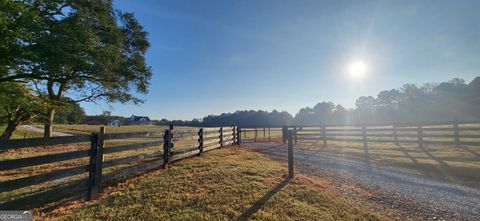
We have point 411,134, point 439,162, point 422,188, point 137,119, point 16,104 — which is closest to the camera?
point 422,188

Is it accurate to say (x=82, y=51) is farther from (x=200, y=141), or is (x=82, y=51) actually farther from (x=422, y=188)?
(x=422, y=188)

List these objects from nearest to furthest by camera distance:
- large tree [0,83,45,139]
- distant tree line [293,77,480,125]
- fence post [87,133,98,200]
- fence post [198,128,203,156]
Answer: fence post [87,133,98,200] → fence post [198,128,203,156] → large tree [0,83,45,139] → distant tree line [293,77,480,125]

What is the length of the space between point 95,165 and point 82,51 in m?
8.68

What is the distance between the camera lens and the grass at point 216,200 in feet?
13.0

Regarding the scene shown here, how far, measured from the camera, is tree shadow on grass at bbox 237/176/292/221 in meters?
3.92

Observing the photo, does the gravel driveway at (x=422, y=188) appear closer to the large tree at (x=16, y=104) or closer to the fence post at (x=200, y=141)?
the fence post at (x=200, y=141)

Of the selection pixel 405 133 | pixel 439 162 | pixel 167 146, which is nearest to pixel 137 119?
pixel 167 146

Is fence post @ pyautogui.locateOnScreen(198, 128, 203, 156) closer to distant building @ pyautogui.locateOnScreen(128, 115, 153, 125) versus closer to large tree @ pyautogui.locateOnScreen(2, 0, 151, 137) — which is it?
large tree @ pyautogui.locateOnScreen(2, 0, 151, 137)

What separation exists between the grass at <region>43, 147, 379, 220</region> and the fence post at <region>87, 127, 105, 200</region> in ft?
0.82

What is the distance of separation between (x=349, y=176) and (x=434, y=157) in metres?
5.67

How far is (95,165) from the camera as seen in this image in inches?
197

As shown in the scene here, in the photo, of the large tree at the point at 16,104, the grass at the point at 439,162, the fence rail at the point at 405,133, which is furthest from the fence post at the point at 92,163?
the large tree at the point at 16,104

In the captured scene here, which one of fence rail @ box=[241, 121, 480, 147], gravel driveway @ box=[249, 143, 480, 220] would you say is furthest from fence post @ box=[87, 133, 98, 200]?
gravel driveway @ box=[249, 143, 480, 220]

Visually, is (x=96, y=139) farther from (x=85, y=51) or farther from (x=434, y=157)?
(x=434, y=157)
